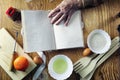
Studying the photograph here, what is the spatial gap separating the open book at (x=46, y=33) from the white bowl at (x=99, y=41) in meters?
0.04

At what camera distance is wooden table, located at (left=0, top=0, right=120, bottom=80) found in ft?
3.33

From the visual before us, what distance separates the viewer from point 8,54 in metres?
1.03

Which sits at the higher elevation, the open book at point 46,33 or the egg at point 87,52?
the open book at point 46,33

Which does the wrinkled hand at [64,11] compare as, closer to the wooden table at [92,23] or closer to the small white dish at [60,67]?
the wooden table at [92,23]

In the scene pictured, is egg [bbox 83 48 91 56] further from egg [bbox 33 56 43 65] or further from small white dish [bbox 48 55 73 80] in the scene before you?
egg [bbox 33 56 43 65]

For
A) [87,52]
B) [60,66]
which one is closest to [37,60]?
[60,66]

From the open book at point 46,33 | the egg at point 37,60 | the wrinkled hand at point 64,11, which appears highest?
the wrinkled hand at point 64,11

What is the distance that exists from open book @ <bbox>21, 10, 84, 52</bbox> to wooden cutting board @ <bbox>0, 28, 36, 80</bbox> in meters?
0.06

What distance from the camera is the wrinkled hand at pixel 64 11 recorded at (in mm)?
1031

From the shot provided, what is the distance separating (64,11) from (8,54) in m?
0.29

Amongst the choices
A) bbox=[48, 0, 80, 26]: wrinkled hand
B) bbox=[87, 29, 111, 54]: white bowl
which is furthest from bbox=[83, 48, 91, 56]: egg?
bbox=[48, 0, 80, 26]: wrinkled hand

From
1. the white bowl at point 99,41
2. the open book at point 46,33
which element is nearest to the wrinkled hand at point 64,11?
the open book at point 46,33

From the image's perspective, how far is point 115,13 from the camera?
1.06 metres

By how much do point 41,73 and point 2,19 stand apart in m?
0.28
